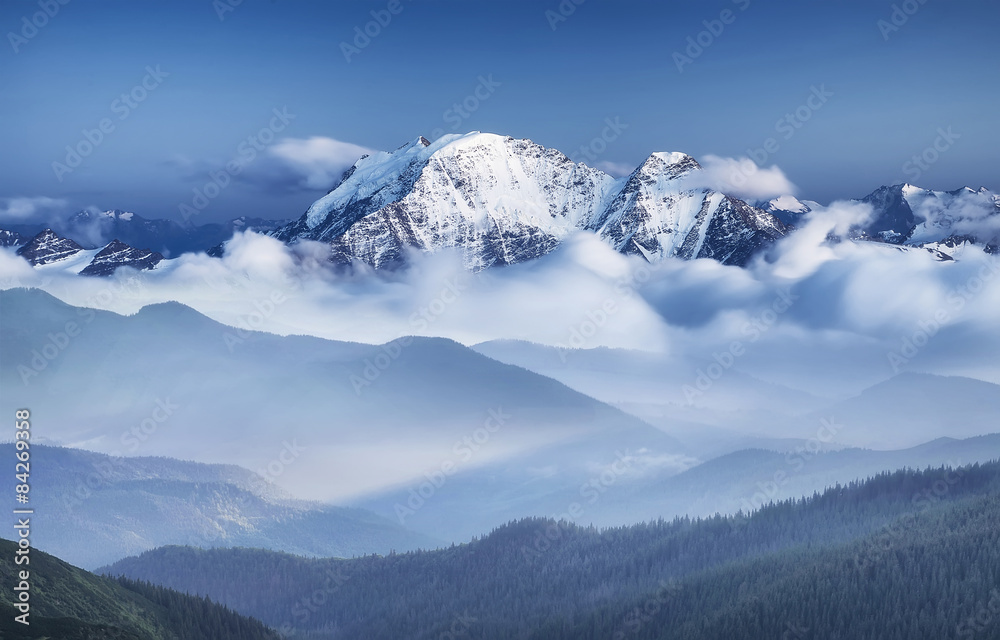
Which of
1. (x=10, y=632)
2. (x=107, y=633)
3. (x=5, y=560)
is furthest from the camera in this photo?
(x=5, y=560)

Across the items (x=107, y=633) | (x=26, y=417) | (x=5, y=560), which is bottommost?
(x=107, y=633)

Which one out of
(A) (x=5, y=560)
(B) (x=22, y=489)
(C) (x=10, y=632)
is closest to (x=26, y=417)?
(B) (x=22, y=489)

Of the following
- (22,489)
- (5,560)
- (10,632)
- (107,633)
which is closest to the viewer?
(22,489)

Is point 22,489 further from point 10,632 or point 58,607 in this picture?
point 58,607

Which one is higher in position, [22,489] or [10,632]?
[22,489]

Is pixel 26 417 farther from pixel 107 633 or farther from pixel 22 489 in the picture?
pixel 107 633

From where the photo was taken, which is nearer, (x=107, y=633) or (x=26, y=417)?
(x=26, y=417)

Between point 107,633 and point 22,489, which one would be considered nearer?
point 22,489

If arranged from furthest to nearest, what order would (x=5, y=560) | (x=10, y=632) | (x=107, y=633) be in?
(x=5, y=560), (x=107, y=633), (x=10, y=632)

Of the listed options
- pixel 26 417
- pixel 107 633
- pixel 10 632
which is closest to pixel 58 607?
pixel 107 633
